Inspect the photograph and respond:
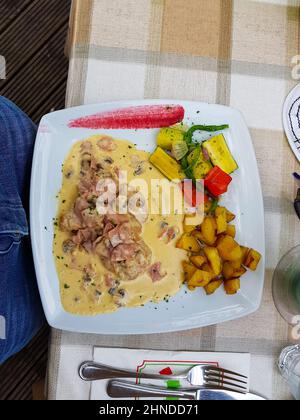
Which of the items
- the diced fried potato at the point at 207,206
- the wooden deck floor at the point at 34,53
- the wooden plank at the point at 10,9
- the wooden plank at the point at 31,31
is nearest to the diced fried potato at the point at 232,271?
the diced fried potato at the point at 207,206

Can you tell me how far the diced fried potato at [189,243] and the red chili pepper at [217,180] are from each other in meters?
0.10

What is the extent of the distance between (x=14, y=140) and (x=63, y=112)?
0.35ft

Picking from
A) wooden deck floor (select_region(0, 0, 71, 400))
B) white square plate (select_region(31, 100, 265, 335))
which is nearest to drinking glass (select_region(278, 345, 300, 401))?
white square plate (select_region(31, 100, 265, 335))

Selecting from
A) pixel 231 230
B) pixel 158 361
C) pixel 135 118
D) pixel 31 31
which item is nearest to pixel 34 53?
pixel 31 31

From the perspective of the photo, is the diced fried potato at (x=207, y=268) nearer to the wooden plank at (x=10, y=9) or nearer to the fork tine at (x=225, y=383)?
the fork tine at (x=225, y=383)

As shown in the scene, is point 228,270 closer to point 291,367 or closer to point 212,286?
point 212,286

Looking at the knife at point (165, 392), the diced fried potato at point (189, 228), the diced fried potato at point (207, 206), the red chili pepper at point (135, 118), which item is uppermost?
the red chili pepper at point (135, 118)

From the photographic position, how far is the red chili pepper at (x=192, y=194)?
31.9 inches

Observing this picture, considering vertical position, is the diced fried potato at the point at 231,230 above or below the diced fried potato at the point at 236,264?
above

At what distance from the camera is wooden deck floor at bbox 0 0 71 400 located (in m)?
1.33

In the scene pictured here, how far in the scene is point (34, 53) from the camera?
1.34 meters

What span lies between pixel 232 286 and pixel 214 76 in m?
0.41

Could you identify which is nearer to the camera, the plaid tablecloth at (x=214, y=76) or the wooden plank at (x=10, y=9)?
the plaid tablecloth at (x=214, y=76)

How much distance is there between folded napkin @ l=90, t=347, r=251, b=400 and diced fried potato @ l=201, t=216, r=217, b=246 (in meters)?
0.22
